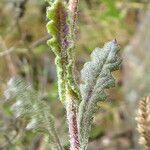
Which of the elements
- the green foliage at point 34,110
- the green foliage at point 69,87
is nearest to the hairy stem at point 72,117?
the green foliage at point 69,87

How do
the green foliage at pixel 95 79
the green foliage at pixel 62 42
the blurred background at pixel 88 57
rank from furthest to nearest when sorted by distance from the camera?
the blurred background at pixel 88 57
the green foliage at pixel 95 79
the green foliage at pixel 62 42

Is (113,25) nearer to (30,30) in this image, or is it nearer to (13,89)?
(30,30)

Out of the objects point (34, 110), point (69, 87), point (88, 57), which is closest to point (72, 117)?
point (69, 87)

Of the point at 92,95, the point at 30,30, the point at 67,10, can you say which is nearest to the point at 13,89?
the point at 92,95

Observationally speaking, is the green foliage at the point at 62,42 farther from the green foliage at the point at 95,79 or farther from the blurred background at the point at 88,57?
→ the blurred background at the point at 88,57

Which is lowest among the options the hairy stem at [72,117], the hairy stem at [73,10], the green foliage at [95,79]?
the hairy stem at [72,117]

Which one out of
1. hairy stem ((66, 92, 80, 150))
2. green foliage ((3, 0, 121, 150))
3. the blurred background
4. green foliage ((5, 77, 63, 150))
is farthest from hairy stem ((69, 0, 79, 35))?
the blurred background
